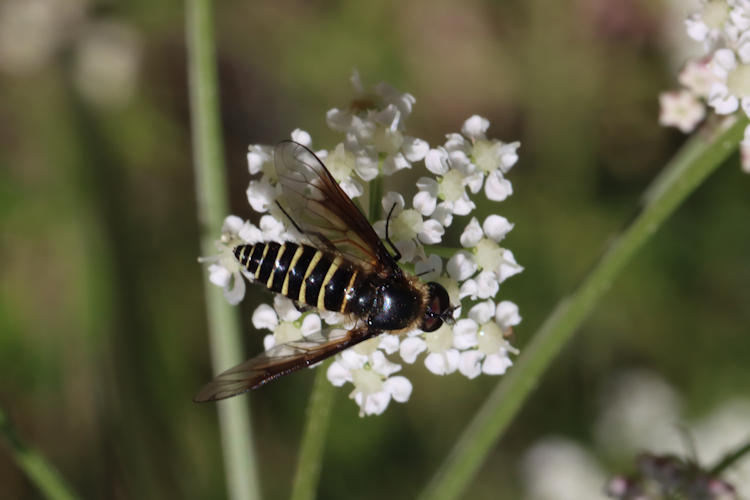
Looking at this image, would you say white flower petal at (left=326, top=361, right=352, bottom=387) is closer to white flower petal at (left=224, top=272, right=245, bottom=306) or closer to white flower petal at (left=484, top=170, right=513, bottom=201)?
white flower petal at (left=224, top=272, right=245, bottom=306)

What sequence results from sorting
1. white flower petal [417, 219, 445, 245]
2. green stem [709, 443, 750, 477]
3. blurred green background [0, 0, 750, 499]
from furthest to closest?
1. blurred green background [0, 0, 750, 499]
2. green stem [709, 443, 750, 477]
3. white flower petal [417, 219, 445, 245]

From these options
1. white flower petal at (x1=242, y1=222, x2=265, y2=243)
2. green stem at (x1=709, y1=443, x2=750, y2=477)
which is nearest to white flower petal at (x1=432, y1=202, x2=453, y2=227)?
white flower petal at (x1=242, y1=222, x2=265, y2=243)

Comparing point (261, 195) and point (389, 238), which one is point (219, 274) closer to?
point (261, 195)

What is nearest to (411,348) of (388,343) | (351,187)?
(388,343)

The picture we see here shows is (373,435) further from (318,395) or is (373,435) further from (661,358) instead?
(318,395)

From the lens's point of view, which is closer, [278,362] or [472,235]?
[278,362]

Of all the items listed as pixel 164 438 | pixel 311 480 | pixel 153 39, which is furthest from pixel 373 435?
pixel 153 39
